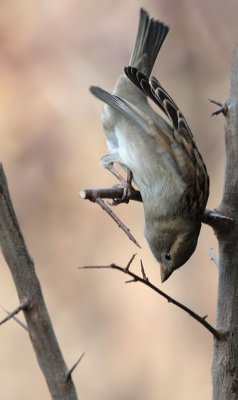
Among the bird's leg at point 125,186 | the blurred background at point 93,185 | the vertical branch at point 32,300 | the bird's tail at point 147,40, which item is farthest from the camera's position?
the blurred background at point 93,185

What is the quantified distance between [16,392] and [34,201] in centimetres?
67

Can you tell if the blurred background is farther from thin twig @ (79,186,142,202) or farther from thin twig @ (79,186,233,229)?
thin twig @ (79,186,233,229)

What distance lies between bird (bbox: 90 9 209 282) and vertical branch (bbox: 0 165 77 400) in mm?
633

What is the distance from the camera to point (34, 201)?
9.32 feet

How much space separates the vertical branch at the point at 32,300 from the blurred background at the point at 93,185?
→ 1418mm

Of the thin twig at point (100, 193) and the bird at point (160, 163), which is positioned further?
the bird at point (160, 163)

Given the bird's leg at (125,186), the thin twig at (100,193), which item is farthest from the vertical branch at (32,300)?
the bird's leg at (125,186)

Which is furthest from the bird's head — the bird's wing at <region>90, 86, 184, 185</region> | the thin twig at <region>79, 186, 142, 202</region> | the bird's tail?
the bird's tail

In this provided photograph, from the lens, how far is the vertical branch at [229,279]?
1.51 meters

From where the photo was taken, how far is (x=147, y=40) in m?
2.34

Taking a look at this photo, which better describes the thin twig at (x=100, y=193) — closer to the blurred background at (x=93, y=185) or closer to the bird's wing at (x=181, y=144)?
the bird's wing at (x=181, y=144)

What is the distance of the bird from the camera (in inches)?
79.2

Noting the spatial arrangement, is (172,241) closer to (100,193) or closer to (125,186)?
(125,186)

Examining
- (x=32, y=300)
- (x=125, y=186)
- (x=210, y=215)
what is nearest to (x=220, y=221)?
(x=210, y=215)
